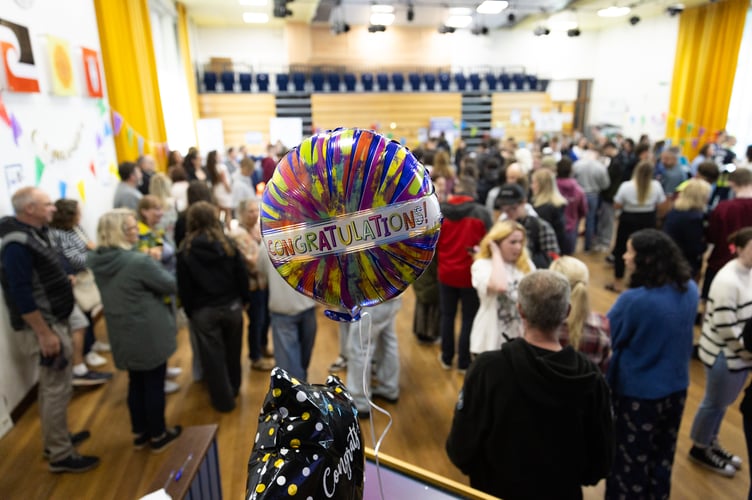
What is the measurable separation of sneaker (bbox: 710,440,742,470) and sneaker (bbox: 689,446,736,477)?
2cm

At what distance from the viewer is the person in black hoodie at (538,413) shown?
4.26 ft

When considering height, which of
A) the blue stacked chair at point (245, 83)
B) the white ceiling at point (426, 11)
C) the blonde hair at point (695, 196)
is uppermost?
the white ceiling at point (426, 11)

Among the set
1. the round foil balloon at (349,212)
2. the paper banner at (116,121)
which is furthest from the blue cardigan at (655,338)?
the paper banner at (116,121)

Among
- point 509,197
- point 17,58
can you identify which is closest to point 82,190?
point 17,58

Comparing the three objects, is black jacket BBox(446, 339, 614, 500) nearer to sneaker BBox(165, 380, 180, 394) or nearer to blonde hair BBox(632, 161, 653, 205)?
sneaker BBox(165, 380, 180, 394)

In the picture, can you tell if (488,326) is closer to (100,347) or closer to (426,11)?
(100,347)

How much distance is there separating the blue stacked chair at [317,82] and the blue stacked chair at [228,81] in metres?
2.05

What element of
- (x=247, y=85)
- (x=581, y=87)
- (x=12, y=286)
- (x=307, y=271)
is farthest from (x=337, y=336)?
(x=581, y=87)

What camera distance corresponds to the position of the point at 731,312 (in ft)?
6.80

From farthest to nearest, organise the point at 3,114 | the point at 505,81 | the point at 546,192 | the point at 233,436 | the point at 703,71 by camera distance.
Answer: the point at 505,81 < the point at 703,71 < the point at 546,192 < the point at 3,114 < the point at 233,436

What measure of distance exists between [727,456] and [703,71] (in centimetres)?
1082

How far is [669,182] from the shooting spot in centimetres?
560

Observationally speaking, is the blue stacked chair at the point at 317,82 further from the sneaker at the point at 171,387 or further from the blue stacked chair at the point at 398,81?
→ the sneaker at the point at 171,387

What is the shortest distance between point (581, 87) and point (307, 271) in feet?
51.6
